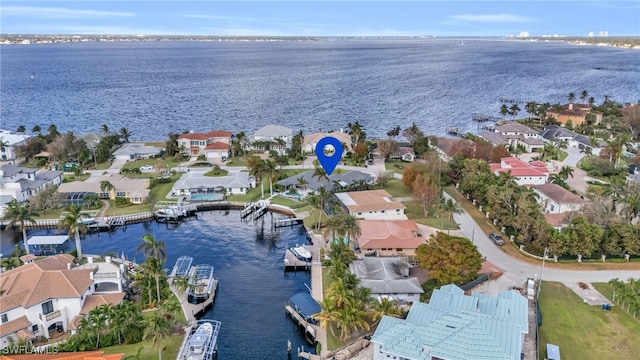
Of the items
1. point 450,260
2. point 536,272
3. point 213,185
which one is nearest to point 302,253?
point 450,260

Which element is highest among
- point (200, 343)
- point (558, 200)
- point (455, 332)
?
point (558, 200)

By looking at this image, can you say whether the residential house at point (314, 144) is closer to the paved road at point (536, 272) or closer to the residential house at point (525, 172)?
the residential house at point (525, 172)

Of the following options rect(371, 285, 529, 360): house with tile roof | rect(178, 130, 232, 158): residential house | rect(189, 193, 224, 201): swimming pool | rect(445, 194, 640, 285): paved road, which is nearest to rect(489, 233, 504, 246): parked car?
rect(445, 194, 640, 285): paved road

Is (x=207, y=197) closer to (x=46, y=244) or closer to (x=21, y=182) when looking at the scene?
(x=46, y=244)

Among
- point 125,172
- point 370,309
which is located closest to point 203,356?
point 370,309

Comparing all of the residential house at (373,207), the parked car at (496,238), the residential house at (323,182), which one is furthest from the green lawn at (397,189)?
the parked car at (496,238)

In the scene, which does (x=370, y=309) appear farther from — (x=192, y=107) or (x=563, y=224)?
(x=192, y=107)
